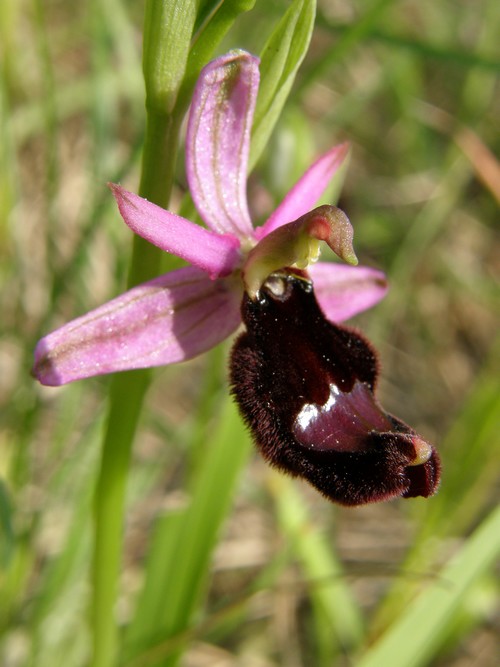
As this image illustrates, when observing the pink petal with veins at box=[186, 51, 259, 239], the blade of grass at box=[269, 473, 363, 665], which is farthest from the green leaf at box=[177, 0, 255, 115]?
the blade of grass at box=[269, 473, 363, 665]

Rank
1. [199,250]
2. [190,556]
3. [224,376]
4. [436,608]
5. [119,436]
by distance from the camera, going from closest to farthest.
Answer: [199,250], [119,436], [436,608], [190,556], [224,376]

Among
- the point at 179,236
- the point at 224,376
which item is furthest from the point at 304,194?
the point at 224,376

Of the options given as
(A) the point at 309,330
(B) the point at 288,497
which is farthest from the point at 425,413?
(A) the point at 309,330

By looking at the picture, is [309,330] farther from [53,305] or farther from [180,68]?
Answer: [53,305]

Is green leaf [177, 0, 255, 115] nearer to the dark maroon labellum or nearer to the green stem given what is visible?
the green stem

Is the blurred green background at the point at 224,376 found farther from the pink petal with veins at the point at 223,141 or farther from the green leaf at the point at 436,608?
the pink petal with veins at the point at 223,141

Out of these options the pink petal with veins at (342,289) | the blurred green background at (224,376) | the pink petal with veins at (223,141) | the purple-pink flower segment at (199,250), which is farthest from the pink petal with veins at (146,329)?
the blurred green background at (224,376)

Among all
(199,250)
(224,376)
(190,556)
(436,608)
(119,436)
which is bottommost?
(224,376)

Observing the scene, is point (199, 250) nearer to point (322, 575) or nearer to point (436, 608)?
point (436, 608)
